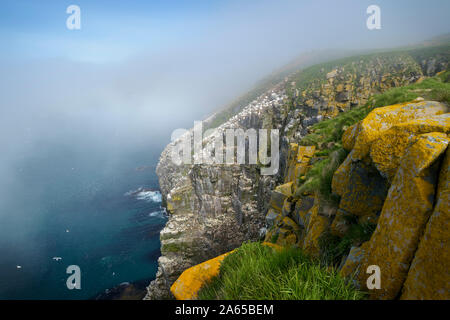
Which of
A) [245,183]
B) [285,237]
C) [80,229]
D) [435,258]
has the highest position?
[435,258]

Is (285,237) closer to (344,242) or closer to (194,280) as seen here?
(344,242)

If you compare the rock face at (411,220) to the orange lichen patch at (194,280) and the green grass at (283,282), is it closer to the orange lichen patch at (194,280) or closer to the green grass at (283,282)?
the green grass at (283,282)

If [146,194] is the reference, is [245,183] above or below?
above

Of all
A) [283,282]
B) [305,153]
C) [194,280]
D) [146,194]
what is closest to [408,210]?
[283,282]

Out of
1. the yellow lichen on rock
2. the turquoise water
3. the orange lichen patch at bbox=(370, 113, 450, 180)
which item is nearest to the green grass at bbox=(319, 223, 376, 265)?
the orange lichen patch at bbox=(370, 113, 450, 180)

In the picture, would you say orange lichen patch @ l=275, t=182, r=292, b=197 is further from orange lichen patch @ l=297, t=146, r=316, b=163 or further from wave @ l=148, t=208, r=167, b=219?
wave @ l=148, t=208, r=167, b=219
